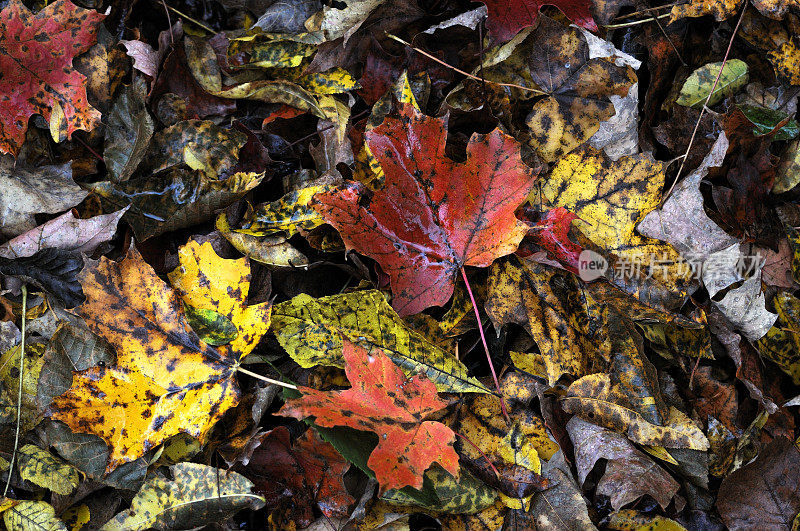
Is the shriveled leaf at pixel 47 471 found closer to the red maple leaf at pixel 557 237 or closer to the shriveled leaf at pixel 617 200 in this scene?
the red maple leaf at pixel 557 237

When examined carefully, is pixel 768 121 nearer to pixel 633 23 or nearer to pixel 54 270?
pixel 633 23

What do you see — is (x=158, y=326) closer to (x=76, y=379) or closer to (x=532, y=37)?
(x=76, y=379)

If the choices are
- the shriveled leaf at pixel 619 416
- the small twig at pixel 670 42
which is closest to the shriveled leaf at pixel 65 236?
the shriveled leaf at pixel 619 416

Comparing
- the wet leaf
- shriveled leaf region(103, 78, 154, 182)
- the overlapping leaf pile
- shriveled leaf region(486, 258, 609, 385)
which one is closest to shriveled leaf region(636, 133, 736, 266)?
the overlapping leaf pile

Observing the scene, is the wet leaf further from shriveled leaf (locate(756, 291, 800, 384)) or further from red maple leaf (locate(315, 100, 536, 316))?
shriveled leaf (locate(756, 291, 800, 384))

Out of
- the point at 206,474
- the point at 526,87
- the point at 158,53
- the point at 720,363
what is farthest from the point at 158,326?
the point at 720,363

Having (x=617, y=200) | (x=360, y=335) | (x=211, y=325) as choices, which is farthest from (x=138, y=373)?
(x=617, y=200)
